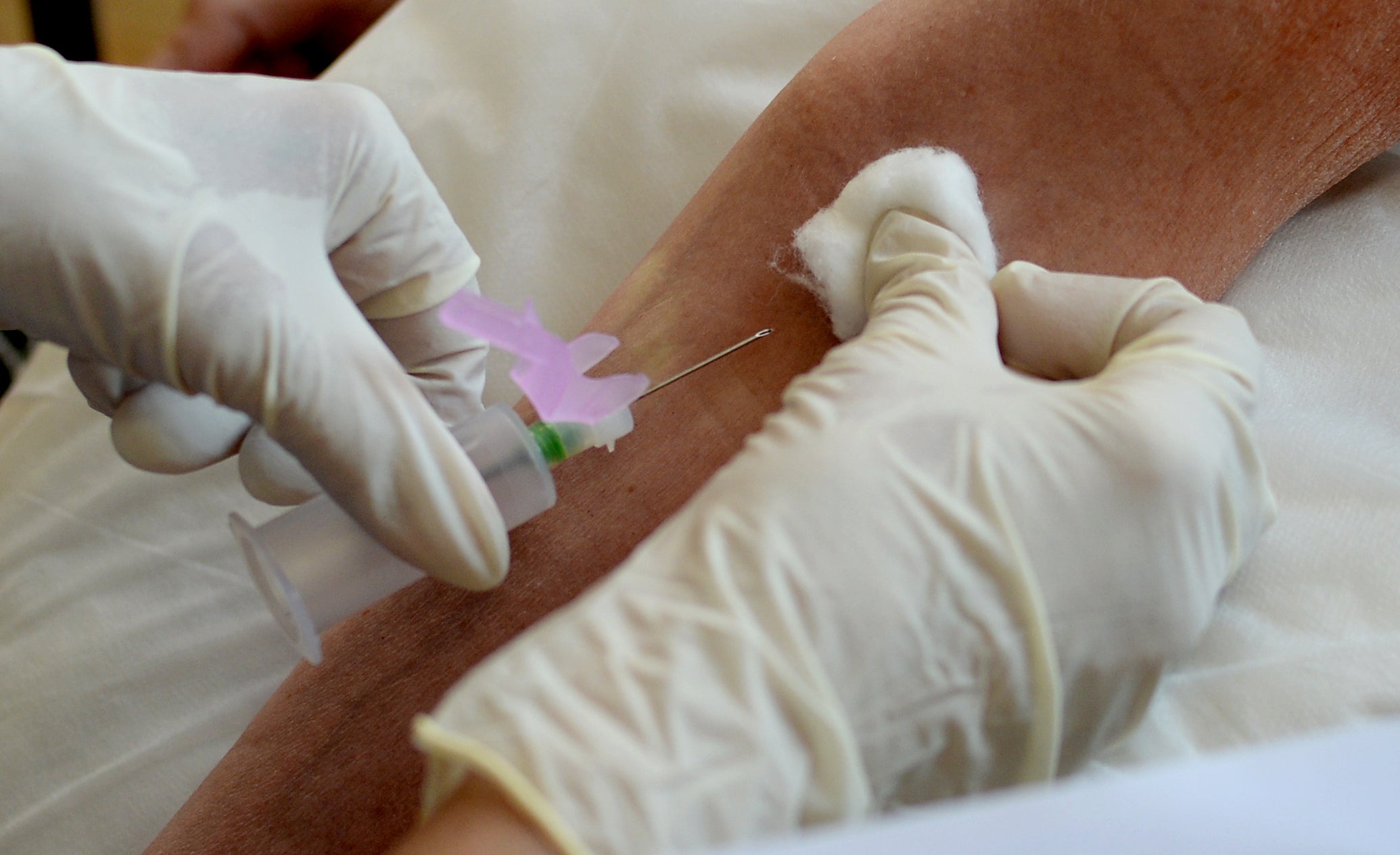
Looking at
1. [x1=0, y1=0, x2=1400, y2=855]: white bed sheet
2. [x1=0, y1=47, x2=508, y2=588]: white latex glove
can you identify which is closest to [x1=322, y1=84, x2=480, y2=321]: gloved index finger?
[x1=0, y1=47, x2=508, y2=588]: white latex glove

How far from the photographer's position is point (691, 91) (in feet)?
4.37

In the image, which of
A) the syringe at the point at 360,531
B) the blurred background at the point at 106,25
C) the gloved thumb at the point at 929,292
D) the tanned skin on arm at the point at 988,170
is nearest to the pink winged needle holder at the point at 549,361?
the syringe at the point at 360,531

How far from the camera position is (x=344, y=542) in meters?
0.84

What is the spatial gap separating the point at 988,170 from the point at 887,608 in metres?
0.57

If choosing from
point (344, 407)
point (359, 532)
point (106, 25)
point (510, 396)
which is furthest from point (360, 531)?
point (106, 25)

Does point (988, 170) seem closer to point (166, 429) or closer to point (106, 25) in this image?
point (166, 429)

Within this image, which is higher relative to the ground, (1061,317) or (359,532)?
(1061,317)

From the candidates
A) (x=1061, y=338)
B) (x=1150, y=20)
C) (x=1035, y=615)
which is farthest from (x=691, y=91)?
(x=1035, y=615)

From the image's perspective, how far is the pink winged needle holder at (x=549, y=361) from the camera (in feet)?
2.59

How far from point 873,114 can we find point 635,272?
0.31m

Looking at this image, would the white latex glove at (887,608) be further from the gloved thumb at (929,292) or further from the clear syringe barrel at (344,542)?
the clear syringe barrel at (344,542)

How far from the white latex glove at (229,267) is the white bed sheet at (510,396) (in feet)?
1.45

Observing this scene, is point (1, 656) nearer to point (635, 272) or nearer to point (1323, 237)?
point (635, 272)

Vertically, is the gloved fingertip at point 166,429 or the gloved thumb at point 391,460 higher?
the gloved thumb at point 391,460
